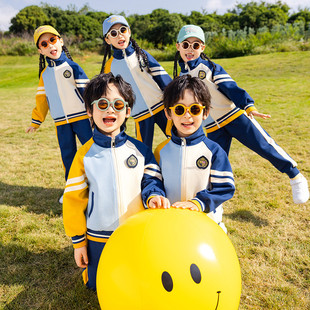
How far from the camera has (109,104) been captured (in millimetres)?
2078

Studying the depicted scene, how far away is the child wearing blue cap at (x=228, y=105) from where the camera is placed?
3.19 m

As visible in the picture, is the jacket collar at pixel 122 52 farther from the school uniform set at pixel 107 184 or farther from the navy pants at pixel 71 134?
the school uniform set at pixel 107 184

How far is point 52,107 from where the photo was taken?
381cm

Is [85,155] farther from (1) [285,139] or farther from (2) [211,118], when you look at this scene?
(1) [285,139]

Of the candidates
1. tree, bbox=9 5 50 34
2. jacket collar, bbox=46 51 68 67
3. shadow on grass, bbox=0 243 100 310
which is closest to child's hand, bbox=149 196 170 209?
shadow on grass, bbox=0 243 100 310

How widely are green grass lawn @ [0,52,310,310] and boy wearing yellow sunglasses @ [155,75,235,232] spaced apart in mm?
1062

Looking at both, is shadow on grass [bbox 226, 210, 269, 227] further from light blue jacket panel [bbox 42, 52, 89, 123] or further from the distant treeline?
the distant treeline

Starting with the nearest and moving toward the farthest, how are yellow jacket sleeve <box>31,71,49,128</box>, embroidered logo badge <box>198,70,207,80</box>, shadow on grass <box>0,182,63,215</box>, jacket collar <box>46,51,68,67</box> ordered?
embroidered logo badge <box>198,70,207,80</box>, jacket collar <box>46,51,68,67</box>, yellow jacket sleeve <box>31,71,49,128</box>, shadow on grass <box>0,182,63,215</box>

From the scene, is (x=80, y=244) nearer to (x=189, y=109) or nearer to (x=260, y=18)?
(x=189, y=109)

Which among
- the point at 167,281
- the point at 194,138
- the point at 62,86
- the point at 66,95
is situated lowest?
the point at 167,281

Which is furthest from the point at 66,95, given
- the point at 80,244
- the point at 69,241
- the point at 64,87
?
A: the point at 80,244

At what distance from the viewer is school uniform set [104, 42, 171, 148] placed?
11.4 ft

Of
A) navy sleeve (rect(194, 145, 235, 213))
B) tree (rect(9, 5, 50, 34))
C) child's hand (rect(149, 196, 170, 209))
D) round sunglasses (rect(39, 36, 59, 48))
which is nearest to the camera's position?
child's hand (rect(149, 196, 170, 209))

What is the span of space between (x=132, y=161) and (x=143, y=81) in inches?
62.4
